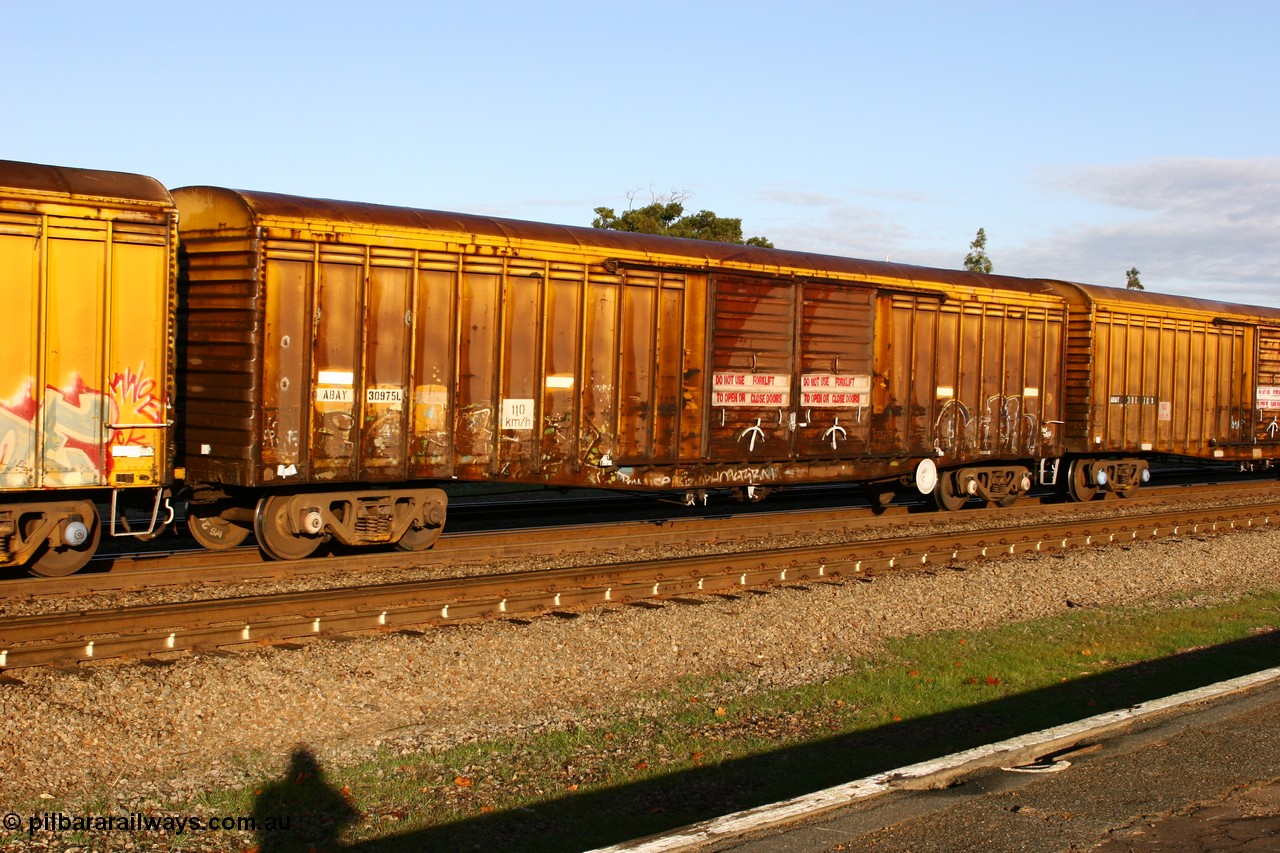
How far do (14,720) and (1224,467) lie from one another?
1117 inches

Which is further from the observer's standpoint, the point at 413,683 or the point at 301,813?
the point at 413,683

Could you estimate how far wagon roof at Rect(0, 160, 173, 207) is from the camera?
9.41m

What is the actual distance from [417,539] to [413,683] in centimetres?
463

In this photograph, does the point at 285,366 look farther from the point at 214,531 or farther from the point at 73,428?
the point at 214,531

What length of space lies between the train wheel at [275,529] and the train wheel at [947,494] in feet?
33.7

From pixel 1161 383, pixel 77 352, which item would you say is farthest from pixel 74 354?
pixel 1161 383

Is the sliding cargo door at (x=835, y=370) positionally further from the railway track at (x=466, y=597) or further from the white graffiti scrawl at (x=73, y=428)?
the white graffiti scrawl at (x=73, y=428)

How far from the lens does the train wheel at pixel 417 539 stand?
40.7ft

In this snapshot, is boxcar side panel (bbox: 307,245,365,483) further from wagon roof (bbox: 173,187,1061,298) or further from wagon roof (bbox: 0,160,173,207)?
wagon roof (bbox: 0,160,173,207)

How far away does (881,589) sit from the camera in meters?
11.7

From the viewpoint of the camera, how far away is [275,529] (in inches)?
448

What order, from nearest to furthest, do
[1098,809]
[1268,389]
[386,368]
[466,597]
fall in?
[1098,809] < [466,597] < [386,368] < [1268,389]

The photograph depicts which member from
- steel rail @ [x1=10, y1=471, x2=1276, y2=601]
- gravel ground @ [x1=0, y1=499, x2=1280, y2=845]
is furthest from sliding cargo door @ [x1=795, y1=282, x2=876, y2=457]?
gravel ground @ [x1=0, y1=499, x2=1280, y2=845]

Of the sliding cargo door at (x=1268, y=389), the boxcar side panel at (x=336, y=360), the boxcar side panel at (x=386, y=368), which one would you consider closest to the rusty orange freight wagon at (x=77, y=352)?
the boxcar side panel at (x=336, y=360)
